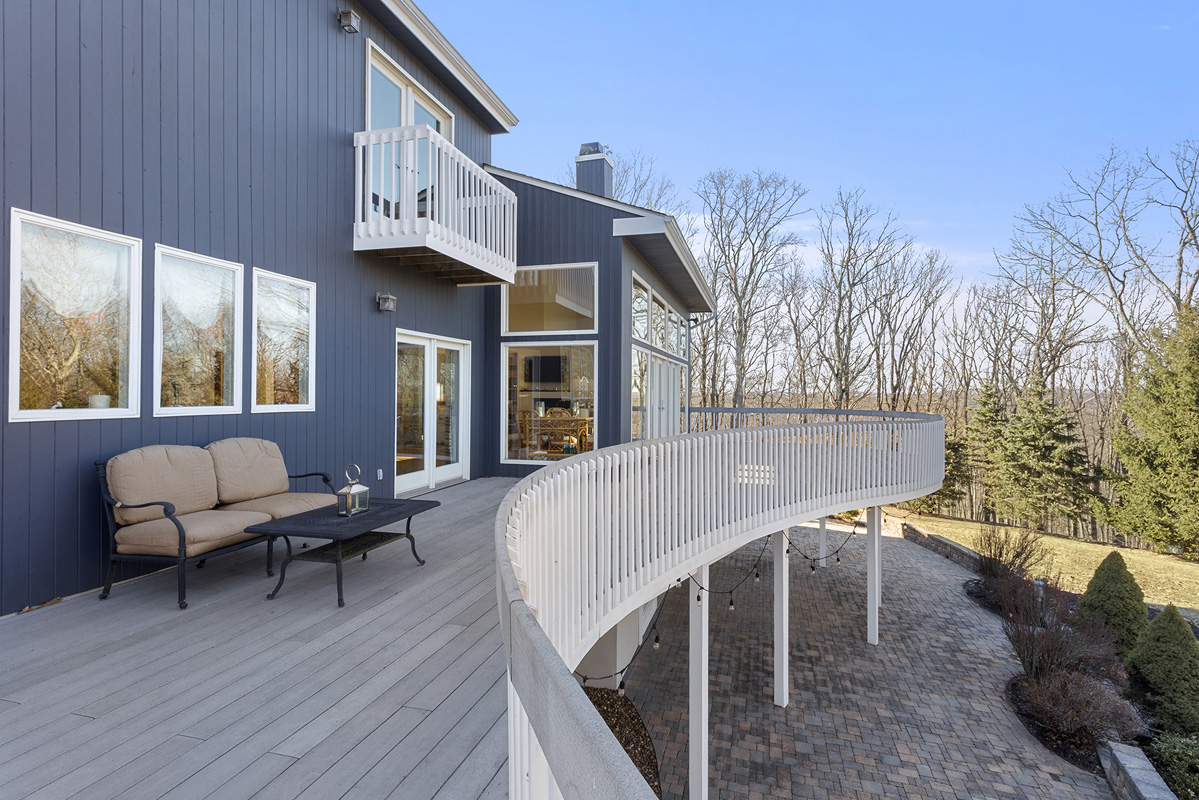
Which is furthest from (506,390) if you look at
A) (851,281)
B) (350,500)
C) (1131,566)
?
(851,281)

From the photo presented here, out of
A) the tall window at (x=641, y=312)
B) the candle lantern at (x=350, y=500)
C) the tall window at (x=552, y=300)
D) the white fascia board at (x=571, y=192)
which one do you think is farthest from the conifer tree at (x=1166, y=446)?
the candle lantern at (x=350, y=500)

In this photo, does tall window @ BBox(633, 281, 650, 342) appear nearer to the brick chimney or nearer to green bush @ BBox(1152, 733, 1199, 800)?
the brick chimney

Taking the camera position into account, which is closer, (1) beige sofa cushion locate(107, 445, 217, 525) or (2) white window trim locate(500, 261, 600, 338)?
(1) beige sofa cushion locate(107, 445, 217, 525)

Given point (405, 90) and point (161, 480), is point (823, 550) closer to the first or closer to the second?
point (405, 90)

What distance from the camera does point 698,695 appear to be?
5.81 m

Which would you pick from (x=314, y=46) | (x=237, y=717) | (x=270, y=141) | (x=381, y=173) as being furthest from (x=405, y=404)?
(x=237, y=717)

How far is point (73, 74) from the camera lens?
139 inches

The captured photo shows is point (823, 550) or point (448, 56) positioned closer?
point (448, 56)

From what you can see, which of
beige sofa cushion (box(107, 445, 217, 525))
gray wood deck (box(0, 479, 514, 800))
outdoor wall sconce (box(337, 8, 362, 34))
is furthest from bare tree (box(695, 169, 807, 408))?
gray wood deck (box(0, 479, 514, 800))

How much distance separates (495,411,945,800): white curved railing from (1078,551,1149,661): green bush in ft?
10.5

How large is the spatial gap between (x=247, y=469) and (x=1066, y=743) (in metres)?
9.38

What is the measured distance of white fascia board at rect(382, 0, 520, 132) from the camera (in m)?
6.25

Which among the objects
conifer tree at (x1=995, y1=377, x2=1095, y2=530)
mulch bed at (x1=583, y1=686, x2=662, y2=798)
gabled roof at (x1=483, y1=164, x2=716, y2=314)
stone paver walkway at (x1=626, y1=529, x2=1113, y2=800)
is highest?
gabled roof at (x1=483, y1=164, x2=716, y2=314)

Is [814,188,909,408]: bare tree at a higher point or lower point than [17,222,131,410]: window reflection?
higher
